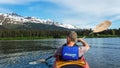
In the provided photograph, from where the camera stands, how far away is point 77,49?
12.8 meters

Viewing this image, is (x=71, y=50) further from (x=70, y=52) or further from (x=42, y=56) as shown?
(x=42, y=56)

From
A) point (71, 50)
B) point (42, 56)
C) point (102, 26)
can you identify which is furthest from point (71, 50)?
point (42, 56)

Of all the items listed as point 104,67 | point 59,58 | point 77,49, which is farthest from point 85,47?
point 104,67

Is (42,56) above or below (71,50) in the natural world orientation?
below

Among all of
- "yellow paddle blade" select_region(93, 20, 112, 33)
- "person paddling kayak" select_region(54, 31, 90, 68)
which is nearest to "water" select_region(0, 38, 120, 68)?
"yellow paddle blade" select_region(93, 20, 112, 33)

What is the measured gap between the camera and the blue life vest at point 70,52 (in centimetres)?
1271

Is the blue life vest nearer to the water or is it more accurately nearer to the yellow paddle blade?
the yellow paddle blade

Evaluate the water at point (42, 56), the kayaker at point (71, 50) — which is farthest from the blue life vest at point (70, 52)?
the water at point (42, 56)

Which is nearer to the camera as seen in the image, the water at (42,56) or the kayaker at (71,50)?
the kayaker at (71,50)

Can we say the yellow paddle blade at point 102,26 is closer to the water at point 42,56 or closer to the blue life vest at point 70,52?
the blue life vest at point 70,52

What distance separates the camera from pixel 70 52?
41.8 feet

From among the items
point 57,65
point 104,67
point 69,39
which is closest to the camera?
point 69,39

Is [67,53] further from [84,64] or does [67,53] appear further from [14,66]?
[14,66]

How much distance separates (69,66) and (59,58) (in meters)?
0.76
